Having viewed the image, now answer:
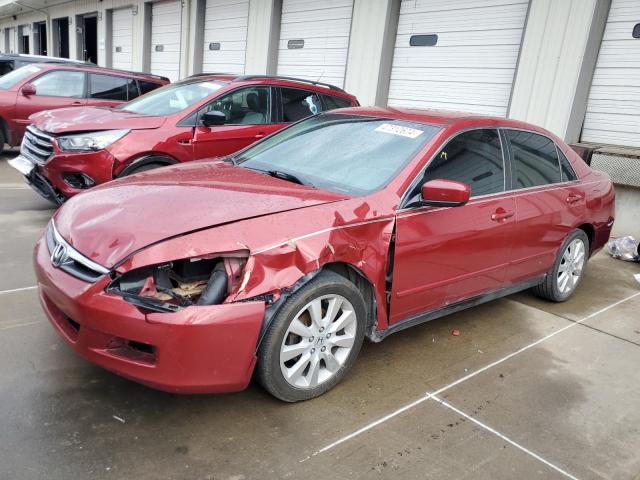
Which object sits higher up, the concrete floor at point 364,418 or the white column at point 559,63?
the white column at point 559,63

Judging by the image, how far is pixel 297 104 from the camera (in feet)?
22.4

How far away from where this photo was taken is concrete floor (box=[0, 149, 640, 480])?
240 cm

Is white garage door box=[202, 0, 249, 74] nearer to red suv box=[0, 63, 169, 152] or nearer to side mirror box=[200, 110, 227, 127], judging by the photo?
red suv box=[0, 63, 169, 152]

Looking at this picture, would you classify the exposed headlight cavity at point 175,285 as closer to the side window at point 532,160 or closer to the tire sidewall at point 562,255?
the side window at point 532,160

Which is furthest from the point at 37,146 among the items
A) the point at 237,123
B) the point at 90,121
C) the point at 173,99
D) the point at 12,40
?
the point at 12,40

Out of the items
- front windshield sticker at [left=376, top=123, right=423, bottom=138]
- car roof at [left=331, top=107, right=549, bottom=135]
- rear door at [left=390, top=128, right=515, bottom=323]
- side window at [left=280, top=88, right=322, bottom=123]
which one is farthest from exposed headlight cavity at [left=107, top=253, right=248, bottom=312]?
side window at [left=280, top=88, right=322, bottom=123]

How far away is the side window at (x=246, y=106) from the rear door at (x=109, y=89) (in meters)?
3.73

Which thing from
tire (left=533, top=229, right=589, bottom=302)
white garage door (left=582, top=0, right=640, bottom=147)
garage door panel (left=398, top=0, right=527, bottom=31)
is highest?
garage door panel (left=398, top=0, right=527, bottom=31)

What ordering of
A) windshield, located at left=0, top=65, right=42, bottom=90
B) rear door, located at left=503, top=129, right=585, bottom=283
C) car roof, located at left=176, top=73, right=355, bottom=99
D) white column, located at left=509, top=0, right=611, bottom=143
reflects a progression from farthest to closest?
windshield, located at left=0, top=65, right=42, bottom=90, white column, located at left=509, top=0, right=611, bottom=143, car roof, located at left=176, top=73, right=355, bottom=99, rear door, located at left=503, top=129, right=585, bottom=283

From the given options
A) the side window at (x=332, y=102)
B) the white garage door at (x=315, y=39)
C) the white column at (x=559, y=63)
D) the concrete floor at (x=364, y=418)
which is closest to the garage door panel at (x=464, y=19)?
the white column at (x=559, y=63)

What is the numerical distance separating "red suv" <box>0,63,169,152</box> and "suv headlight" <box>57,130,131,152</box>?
370cm

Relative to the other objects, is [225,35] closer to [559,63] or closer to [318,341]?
[559,63]

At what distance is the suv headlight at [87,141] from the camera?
5309 millimetres

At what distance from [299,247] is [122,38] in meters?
18.4
